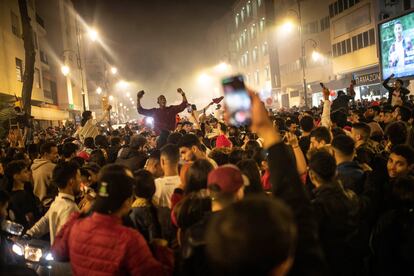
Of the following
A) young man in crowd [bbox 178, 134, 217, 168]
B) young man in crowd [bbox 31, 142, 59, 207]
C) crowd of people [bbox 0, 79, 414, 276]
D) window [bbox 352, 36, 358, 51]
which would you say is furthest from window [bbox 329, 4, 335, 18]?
young man in crowd [bbox 178, 134, 217, 168]

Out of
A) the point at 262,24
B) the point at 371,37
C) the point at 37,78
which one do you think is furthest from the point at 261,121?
the point at 262,24

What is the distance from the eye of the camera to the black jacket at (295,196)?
2465 mm

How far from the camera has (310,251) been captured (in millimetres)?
2439

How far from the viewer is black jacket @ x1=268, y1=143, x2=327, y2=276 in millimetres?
2465

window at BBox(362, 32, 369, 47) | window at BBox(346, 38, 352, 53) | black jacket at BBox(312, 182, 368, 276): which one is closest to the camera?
black jacket at BBox(312, 182, 368, 276)

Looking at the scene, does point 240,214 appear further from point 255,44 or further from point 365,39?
point 255,44

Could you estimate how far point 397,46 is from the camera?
2327 centimetres

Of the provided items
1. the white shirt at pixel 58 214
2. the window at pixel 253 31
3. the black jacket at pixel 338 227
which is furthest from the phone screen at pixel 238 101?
the window at pixel 253 31

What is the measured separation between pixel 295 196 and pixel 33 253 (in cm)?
345

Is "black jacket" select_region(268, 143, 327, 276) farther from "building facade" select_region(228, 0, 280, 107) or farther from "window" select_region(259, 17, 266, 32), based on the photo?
"window" select_region(259, 17, 266, 32)

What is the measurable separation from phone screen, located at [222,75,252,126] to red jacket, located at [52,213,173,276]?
1.09 meters

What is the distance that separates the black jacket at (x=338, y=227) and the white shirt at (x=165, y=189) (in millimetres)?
1832

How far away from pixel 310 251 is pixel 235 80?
3.51 feet

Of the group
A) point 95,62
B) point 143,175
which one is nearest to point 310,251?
point 143,175
